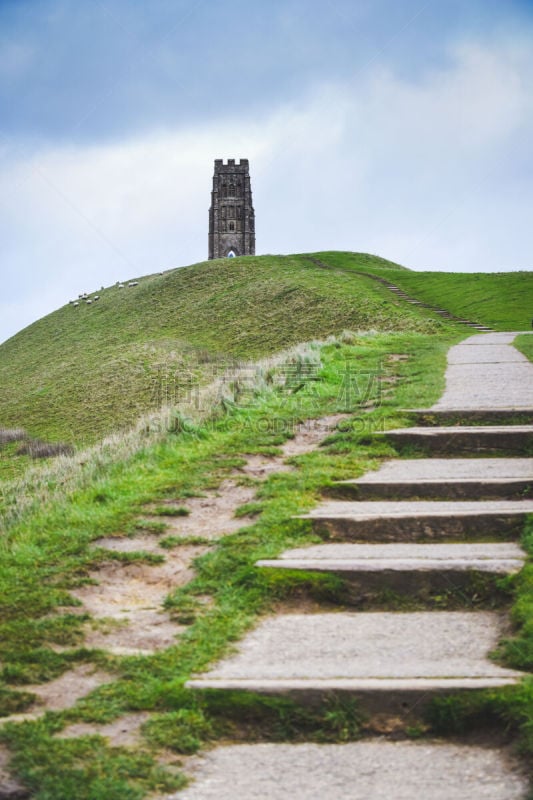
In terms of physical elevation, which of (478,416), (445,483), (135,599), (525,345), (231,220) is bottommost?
(135,599)

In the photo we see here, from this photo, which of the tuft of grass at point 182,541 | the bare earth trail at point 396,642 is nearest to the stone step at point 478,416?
the bare earth trail at point 396,642

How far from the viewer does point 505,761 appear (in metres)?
3.58

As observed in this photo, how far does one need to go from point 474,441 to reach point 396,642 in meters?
4.18

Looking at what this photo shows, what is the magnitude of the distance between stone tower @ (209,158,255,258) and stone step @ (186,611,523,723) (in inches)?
4210

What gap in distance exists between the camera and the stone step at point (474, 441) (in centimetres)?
838

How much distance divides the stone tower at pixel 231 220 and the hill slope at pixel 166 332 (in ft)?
119

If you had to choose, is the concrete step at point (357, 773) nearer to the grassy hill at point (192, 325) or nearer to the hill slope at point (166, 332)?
the grassy hill at point (192, 325)

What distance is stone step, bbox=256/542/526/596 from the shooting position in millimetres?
5312

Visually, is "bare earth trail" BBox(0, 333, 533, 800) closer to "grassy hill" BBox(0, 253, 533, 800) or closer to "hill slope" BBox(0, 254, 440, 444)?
"grassy hill" BBox(0, 253, 533, 800)

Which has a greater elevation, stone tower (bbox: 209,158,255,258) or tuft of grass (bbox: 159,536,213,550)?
stone tower (bbox: 209,158,255,258)

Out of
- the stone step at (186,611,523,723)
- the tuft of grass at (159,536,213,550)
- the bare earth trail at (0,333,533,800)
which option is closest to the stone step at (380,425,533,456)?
the bare earth trail at (0,333,533,800)

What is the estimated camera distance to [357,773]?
359cm

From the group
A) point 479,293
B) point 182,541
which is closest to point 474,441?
point 182,541

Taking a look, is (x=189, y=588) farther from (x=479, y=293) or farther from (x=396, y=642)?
(x=479, y=293)
